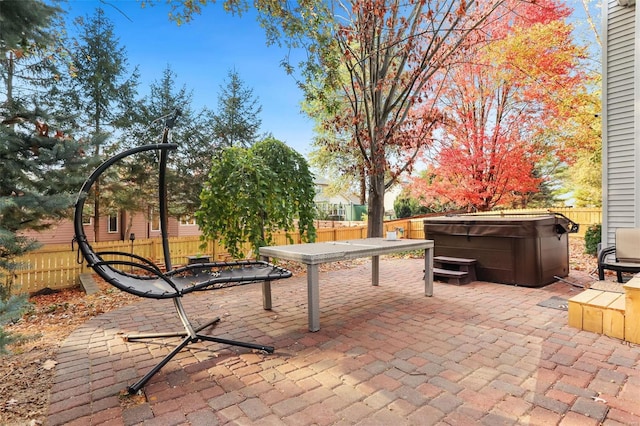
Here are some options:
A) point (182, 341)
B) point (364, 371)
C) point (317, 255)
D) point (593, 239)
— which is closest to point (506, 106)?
point (593, 239)

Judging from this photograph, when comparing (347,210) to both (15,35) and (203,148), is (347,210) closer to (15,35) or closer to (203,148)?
(203,148)

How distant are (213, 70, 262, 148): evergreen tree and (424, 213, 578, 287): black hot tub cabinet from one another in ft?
26.5

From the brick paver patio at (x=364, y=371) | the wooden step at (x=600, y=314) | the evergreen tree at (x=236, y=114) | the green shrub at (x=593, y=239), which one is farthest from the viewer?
the evergreen tree at (x=236, y=114)

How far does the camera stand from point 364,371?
7.04 feet

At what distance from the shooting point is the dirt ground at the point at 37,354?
175 centimetres

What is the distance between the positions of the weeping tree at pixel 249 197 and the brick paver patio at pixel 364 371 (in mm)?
2211

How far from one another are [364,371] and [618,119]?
Result: 219 inches

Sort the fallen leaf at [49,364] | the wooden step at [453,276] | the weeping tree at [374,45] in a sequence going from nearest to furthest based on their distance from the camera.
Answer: the fallen leaf at [49,364], the wooden step at [453,276], the weeping tree at [374,45]

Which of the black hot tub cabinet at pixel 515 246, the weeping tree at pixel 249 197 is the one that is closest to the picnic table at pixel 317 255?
the black hot tub cabinet at pixel 515 246

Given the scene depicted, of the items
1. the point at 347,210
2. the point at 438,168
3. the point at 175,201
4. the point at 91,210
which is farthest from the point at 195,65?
the point at 347,210

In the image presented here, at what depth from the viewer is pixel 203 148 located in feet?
34.2

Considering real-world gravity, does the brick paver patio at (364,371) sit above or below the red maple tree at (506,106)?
below

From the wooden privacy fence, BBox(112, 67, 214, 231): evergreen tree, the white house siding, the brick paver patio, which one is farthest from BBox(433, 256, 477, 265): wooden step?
BBox(112, 67, 214, 231): evergreen tree

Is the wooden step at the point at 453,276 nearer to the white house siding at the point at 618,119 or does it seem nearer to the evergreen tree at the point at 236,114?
the white house siding at the point at 618,119
